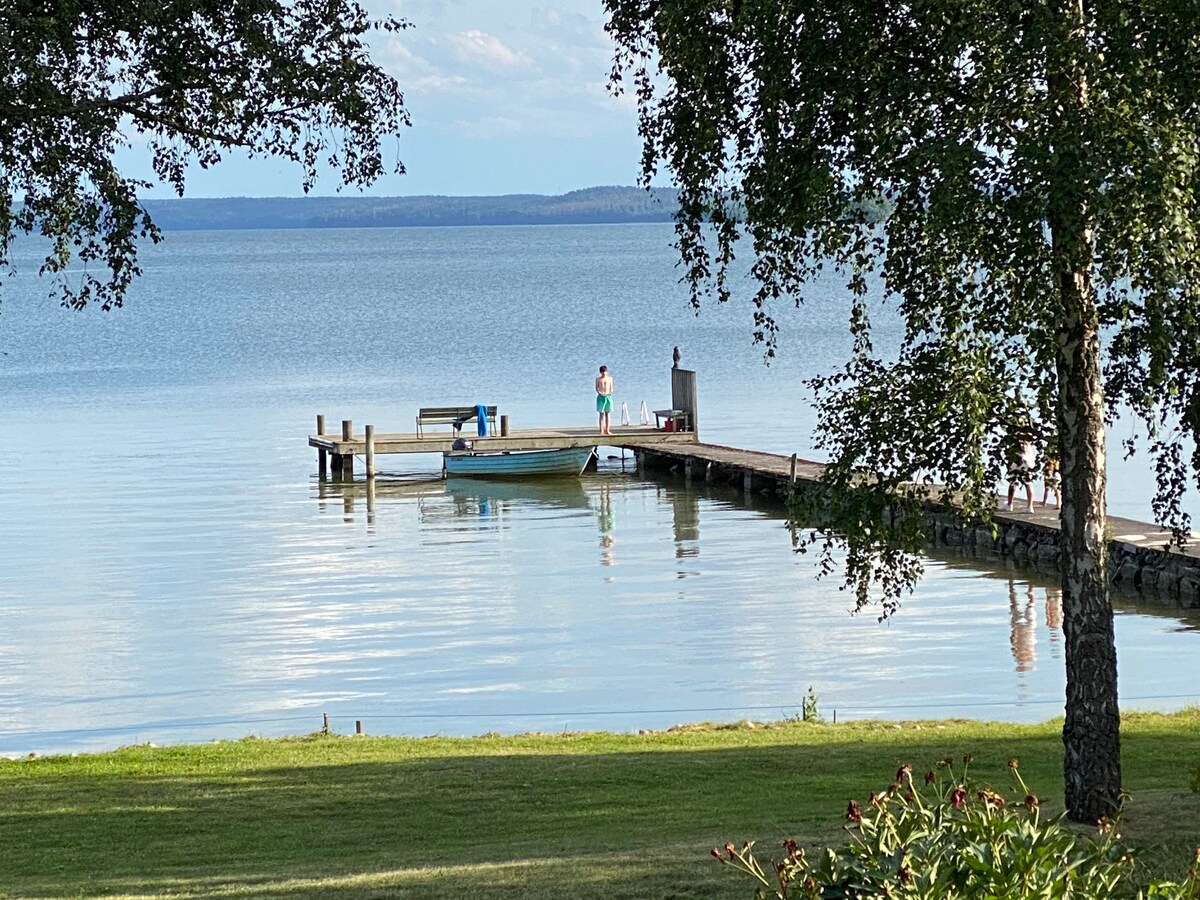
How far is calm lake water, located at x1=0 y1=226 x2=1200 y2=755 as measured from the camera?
19.3m

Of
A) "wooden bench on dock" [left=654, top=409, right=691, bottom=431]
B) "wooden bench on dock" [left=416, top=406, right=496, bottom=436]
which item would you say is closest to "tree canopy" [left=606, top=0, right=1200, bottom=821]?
"wooden bench on dock" [left=416, top=406, right=496, bottom=436]

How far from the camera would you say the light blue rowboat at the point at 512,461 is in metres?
41.1

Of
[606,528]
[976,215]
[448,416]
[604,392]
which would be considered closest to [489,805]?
[976,215]

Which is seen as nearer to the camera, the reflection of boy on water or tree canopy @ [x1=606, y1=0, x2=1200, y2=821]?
tree canopy @ [x1=606, y1=0, x2=1200, y2=821]

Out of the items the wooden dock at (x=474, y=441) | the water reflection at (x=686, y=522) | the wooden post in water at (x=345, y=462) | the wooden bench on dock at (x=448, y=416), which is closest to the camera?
the water reflection at (x=686, y=522)

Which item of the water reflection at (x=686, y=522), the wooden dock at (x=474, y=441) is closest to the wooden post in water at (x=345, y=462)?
the wooden dock at (x=474, y=441)

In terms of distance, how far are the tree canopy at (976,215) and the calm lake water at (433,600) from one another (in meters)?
7.79

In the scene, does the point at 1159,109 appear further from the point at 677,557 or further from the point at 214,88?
the point at 677,557

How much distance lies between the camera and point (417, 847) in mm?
10742

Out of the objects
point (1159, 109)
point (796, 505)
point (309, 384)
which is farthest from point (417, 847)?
point (309, 384)

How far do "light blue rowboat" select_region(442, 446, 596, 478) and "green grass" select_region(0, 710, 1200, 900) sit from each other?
24962 mm

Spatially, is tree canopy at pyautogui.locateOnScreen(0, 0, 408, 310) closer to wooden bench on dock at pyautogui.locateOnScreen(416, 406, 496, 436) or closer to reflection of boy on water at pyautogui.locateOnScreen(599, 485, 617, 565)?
reflection of boy on water at pyautogui.locateOnScreen(599, 485, 617, 565)

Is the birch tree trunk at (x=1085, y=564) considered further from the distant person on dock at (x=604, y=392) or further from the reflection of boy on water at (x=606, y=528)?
the distant person on dock at (x=604, y=392)

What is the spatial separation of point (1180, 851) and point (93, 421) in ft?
166
